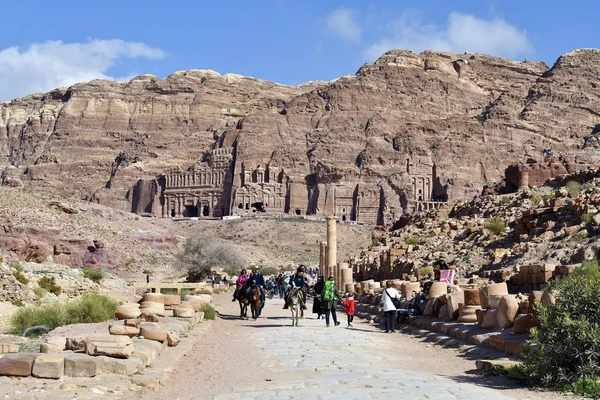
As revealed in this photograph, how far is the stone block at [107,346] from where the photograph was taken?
35.8 ft

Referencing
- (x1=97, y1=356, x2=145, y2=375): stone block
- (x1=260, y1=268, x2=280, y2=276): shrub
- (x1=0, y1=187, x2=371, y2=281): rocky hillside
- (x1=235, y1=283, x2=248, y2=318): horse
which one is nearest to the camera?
(x1=97, y1=356, x2=145, y2=375): stone block

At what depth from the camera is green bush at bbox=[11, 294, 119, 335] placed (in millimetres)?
18891

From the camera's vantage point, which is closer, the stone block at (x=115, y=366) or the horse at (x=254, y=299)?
the stone block at (x=115, y=366)

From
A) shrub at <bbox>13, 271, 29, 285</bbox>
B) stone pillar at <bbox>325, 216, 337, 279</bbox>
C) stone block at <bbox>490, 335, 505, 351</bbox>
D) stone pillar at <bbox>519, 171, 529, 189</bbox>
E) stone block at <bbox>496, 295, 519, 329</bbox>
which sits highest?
stone pillar at <bbox>519, 171, 529, 189</bbox>

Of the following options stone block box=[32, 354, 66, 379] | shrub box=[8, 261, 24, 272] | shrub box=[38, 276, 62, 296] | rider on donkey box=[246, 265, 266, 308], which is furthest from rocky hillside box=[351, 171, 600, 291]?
shrub box=[8, 261, 24, 272]

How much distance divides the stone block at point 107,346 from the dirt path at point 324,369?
76 centimetres

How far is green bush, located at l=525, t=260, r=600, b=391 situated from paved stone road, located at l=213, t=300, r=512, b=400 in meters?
0.77

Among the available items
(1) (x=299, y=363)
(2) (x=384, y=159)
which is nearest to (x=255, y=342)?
(1) (x=299, y=363)

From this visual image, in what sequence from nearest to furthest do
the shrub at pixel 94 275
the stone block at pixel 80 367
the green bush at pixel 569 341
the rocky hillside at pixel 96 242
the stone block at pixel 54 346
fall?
the green bush at pixel 569 341, the stone block at pixel 80 367, the stone block at pixel 54 346, the shrub at pixel 94 275, the rocky hillside at pixel 96 242

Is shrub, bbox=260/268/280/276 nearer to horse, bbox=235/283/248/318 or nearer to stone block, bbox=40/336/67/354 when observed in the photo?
horse, bbox=235/283/248/318

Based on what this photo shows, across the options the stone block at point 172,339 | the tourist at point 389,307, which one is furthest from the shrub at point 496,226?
the stone block at point 172,339

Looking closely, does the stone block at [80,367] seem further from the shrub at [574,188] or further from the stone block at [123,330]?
the shrub at [574,188]

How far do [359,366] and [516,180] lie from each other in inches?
1701

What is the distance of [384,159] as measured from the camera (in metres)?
108
